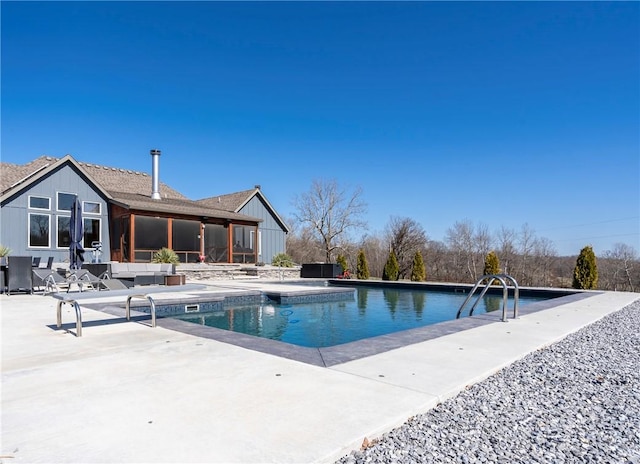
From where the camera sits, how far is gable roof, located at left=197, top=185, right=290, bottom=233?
24.1 m

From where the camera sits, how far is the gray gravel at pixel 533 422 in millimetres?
2123

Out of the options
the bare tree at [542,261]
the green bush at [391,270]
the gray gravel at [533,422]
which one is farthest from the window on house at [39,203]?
the bare tree at [542,261]

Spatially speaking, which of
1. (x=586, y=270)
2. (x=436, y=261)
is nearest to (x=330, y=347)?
(x=586, y=270)

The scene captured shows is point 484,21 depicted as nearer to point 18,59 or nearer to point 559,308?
point 559,308

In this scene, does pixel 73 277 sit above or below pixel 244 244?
below

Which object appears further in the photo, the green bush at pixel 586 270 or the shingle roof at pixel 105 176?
the shingle roof at pixel 105 176

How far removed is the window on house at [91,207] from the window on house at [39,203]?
1.43 m

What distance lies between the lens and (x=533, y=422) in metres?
2.58

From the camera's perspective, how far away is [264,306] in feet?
35.0

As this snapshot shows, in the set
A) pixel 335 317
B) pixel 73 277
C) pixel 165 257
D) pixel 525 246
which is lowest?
pixel 335 317

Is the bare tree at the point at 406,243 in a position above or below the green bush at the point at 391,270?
above

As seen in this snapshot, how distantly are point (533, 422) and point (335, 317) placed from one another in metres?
6.76

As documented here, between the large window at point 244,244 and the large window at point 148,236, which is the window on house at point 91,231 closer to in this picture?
the large window at point 148,236

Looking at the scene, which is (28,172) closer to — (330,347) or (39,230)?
(39,230)
